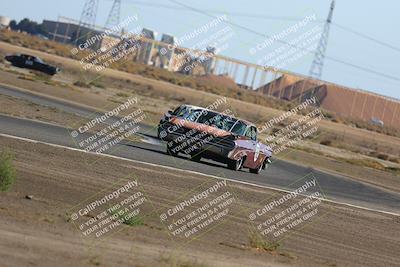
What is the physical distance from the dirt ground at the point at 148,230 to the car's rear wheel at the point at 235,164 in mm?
2976

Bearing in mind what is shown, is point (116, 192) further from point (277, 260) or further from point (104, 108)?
point (104, 108)

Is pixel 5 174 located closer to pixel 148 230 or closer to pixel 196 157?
pixel 148 230

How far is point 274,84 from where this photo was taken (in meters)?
166

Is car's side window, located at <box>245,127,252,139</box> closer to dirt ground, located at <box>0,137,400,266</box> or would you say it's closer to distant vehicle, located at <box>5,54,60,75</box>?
dirt ground, located at <box>0,137,400,266</box>

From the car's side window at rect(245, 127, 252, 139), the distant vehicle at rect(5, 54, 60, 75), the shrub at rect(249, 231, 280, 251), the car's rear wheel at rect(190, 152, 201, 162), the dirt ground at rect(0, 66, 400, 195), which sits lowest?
the dirt ground at rect(0, 66, 400, 195)

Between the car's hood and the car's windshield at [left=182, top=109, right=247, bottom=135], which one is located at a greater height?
the car's windshield at [left=182, top=109, right=247, bottom=135]

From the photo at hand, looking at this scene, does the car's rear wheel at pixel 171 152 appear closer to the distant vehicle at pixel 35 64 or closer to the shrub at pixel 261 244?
the shrub at pixel 261 244

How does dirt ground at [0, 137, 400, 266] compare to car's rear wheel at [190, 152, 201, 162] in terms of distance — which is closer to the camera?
dirt ground at [0, 137, 400, 266]

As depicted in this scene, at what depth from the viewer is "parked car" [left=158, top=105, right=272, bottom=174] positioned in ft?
82.3

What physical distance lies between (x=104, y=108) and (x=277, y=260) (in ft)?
126

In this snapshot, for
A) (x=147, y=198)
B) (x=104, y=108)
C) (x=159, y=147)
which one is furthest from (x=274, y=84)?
(x=147, y=198)

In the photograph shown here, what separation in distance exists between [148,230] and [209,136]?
11.4 m

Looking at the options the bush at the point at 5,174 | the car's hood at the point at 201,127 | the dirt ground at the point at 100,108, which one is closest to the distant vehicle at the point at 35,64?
the dirt ground at the point at 100,108

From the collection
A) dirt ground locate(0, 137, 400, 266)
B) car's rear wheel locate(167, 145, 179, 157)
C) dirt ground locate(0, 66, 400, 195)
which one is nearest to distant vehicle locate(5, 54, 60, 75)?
dirt ground locate(0, 66, 400, 195)
